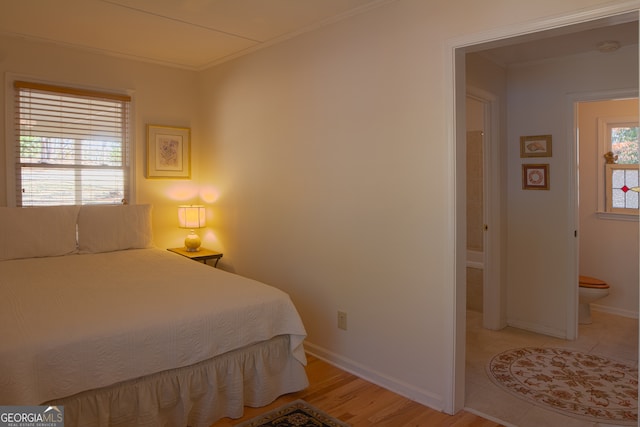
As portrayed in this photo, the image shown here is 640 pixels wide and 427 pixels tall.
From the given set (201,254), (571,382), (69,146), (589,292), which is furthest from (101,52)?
(589,292)

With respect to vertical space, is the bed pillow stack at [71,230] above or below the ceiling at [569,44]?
below

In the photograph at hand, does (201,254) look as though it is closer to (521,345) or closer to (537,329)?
(521,345)

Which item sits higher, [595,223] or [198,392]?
[595,223]

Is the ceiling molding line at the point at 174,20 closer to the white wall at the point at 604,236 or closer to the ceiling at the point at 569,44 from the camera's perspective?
the ceiling at the point at 569,44

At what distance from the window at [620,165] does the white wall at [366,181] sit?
1275 mm

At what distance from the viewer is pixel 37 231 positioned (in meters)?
3.56

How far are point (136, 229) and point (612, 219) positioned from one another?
4624mm

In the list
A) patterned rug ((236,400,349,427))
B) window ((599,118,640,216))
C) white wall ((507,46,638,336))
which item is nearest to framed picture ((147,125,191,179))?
patterned rug ((236,400,349,427))

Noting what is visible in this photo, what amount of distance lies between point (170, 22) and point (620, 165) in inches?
174

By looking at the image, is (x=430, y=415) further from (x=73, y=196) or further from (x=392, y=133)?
(x=73, y=196)

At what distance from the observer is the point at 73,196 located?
4.00 meters

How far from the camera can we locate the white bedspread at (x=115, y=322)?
1.89 metres

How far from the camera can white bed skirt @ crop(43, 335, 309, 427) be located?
205 centimetres

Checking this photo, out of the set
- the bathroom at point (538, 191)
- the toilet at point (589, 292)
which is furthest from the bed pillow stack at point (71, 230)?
the toilet at point (589, 292)
